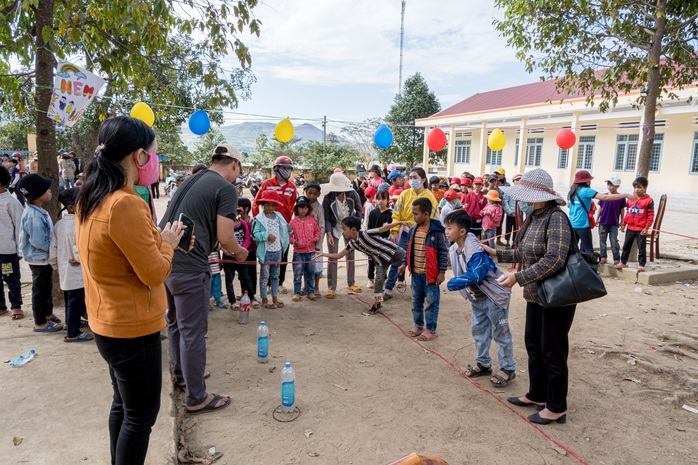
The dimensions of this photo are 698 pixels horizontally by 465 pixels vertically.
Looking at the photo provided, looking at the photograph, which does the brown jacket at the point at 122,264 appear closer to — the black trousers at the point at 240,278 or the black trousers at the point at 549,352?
the black trousers at the point at 549,352

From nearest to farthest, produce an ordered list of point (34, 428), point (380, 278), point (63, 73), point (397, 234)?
1. point (34, 428)
2. point (63, 73)
3. point (380, 278)
4. point (397, 234)

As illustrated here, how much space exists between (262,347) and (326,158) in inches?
1179

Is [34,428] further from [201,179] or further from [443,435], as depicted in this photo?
[443,435]

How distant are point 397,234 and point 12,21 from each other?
212 inches

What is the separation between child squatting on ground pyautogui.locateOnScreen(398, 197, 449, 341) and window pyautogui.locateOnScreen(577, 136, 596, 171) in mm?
20074

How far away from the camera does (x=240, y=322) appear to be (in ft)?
17.3

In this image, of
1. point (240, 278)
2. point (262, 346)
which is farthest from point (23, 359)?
point (240, 278)

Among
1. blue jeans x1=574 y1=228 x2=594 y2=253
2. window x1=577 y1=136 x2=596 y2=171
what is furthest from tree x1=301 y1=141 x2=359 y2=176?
blue jeans x1=574 y1=228 x2=594 y2=253

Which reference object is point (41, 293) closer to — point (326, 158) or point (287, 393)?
point (287, 393)

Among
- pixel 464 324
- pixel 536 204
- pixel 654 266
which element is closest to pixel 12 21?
pixel 536 204

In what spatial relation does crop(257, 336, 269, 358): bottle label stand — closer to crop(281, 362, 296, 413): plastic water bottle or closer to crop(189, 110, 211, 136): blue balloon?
crop(281, 362, 296, 413): plastic water bottle

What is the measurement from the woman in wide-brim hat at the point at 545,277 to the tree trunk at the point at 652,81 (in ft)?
21.7

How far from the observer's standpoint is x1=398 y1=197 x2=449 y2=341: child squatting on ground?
185 inches

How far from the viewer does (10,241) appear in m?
4.94
